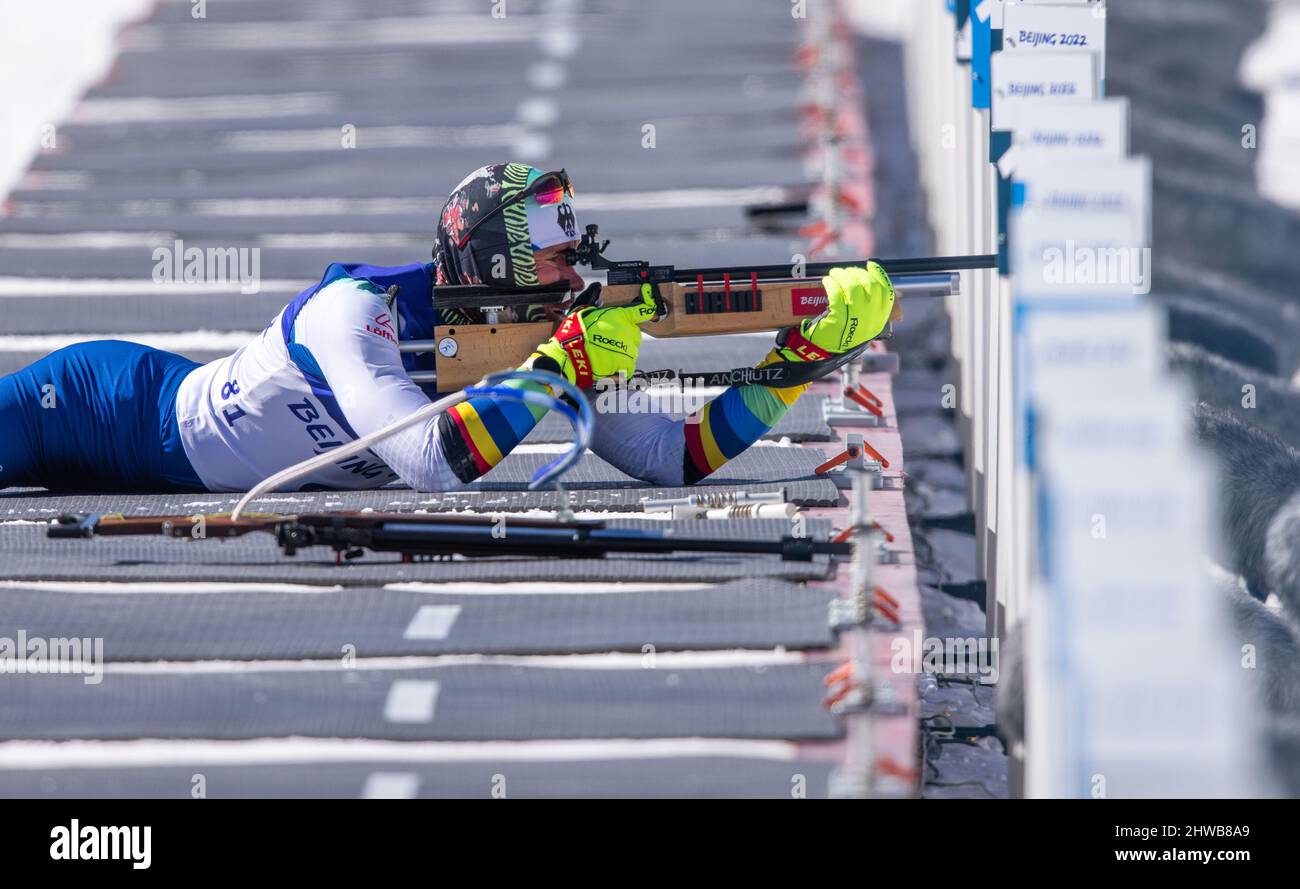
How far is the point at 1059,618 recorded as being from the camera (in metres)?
2.79

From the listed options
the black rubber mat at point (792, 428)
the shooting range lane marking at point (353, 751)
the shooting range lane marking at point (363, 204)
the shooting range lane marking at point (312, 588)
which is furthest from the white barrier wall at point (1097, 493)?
the shooting range lane marking at point (363, 204)

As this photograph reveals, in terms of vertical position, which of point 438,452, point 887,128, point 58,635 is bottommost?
point 58,635

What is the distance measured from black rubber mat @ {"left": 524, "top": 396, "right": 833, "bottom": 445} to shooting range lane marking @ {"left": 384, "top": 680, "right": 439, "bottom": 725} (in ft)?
7.08

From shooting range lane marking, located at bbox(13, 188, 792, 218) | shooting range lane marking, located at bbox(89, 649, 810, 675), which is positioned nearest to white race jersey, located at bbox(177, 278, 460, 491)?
shooting range lane marking, located at bbox(89, 649, 810, 675)

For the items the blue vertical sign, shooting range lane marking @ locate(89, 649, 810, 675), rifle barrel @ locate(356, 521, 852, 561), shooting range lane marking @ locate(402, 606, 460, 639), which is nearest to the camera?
shooting range lane marking @ locate(89, 649, 810, 675)

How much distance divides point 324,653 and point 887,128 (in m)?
8.41

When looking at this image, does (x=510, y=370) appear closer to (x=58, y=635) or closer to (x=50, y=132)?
(x=58, y=635)

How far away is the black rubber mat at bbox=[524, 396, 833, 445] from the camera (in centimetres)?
580

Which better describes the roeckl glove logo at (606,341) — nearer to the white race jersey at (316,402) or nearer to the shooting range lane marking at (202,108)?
the white race jersey at (316,402)

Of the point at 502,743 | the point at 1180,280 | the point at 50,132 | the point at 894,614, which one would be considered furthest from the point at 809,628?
the point at 50,132

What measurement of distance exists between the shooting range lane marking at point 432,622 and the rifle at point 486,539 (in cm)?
Result: 26

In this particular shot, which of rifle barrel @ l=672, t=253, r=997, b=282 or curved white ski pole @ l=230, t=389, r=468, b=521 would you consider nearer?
curved white ski pole @ l=230, t=389, r=468, b=521

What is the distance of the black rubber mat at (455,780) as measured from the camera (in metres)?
3.44

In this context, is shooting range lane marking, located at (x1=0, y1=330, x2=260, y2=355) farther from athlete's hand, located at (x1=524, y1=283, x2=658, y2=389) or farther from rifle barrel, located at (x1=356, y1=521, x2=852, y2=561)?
rifle barrel, located at (x1=356, y1=521, x2=852, y2=561)
